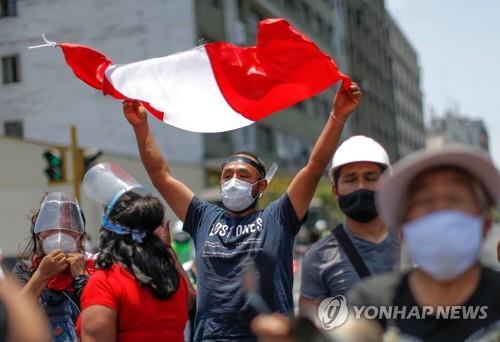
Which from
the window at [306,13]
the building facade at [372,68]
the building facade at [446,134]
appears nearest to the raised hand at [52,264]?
the building facade at [446,134]

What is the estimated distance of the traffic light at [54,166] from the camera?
13.7 m

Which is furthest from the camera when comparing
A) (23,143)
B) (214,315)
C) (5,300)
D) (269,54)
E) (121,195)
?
(23,143)

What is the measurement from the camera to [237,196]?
4.32 metres

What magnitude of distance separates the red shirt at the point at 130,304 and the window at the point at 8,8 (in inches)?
1144

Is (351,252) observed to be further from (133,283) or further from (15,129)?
(15,129)

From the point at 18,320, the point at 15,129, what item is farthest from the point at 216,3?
the point at 18,320

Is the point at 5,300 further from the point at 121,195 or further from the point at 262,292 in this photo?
the point at 262,292

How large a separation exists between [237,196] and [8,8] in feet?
96.7

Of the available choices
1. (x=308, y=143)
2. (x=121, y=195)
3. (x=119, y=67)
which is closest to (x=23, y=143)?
(x=119, y=67)

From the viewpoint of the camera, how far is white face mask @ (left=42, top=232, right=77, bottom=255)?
4.37 meters

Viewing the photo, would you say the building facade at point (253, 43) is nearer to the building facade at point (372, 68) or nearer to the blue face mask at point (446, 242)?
the building facade at point (372, 68)

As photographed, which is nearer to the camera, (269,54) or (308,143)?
(269,54)

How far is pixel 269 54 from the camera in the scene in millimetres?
4871

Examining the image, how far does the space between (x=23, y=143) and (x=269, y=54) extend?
17.6 m
